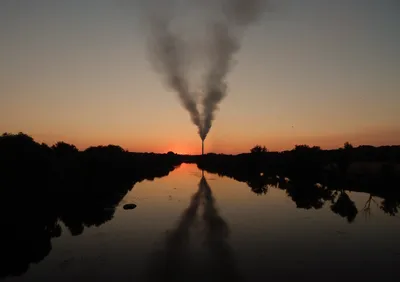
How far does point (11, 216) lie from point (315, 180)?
253 feet

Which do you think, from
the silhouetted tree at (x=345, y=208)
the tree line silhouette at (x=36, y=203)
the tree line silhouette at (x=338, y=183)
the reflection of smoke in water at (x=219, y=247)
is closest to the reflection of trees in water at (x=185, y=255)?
the reflection of smoke in water at (x=219, y=247)

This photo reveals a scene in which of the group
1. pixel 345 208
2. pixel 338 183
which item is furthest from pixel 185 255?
pixel 338 183

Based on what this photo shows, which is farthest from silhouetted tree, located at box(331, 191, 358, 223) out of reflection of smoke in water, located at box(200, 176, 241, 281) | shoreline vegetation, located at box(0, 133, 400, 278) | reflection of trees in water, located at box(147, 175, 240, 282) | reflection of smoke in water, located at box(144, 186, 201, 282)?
reflection of smoke in water, located at box(144, 186, 201, 282)

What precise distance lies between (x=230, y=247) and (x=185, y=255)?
15.4ft

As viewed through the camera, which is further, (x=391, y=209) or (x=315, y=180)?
(x=315, y=180)

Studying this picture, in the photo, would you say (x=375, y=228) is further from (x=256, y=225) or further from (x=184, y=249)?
(x=184, y=249)

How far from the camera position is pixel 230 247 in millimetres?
31359

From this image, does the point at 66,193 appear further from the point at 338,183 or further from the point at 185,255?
the point at 338,183

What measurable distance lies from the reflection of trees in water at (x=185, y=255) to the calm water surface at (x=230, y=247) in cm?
7

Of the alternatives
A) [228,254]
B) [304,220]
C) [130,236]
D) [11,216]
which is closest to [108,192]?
[11,216]

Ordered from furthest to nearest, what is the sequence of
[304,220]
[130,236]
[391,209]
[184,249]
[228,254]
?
1. [391,209]
2. [304,220]
3. [130,236]
4. [184,249]
5. [228,254]

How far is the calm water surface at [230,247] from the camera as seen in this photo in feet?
81.4

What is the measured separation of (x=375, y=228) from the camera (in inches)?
1529

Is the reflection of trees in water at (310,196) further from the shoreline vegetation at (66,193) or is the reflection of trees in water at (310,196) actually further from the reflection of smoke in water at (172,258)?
the reflection of smoke in water at (172,258)
